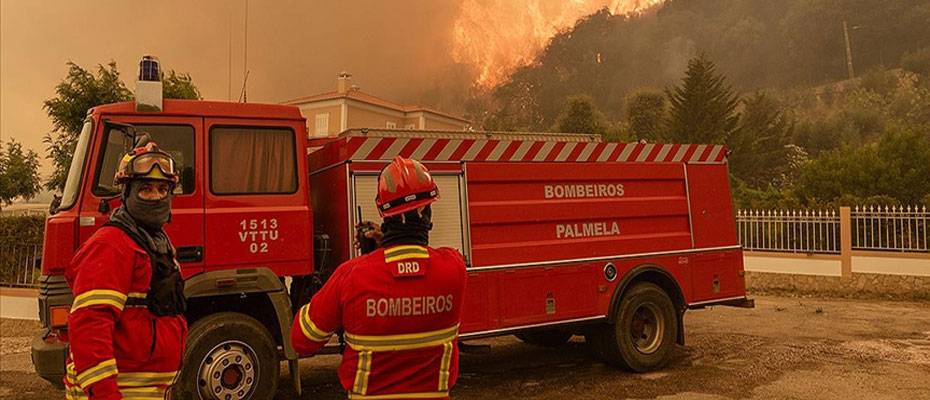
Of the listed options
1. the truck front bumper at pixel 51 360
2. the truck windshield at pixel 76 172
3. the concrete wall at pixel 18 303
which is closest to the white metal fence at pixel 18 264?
the concrete wall at pixel 18 303

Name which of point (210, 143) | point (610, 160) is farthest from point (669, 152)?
point (210, 143)

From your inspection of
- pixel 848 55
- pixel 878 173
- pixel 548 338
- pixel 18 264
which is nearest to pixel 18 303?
pixel 18 264

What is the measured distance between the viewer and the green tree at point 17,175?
62.4 ft

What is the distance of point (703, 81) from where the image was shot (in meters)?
47.7

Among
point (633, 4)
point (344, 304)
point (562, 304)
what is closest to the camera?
point (344, 304)

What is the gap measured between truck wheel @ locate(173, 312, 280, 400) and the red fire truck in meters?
0.01

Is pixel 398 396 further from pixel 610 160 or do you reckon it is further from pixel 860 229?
pixel 860 229

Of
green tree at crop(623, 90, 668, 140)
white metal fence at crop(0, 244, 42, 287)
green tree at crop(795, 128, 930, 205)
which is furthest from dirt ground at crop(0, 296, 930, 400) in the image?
green tree at crop(623, 90, 668, 140)

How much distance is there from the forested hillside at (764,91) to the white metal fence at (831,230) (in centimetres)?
323

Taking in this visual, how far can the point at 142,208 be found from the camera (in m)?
2.90

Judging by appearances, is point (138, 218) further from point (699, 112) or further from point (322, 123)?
point (699, 112)

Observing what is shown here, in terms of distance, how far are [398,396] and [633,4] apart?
592ft

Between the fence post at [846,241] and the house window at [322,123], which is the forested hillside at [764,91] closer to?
the fence post at [846,241]

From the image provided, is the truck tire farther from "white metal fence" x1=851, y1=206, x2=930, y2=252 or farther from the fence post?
"white metal fence" x1=851, y1=206, x2=930, y2=252
